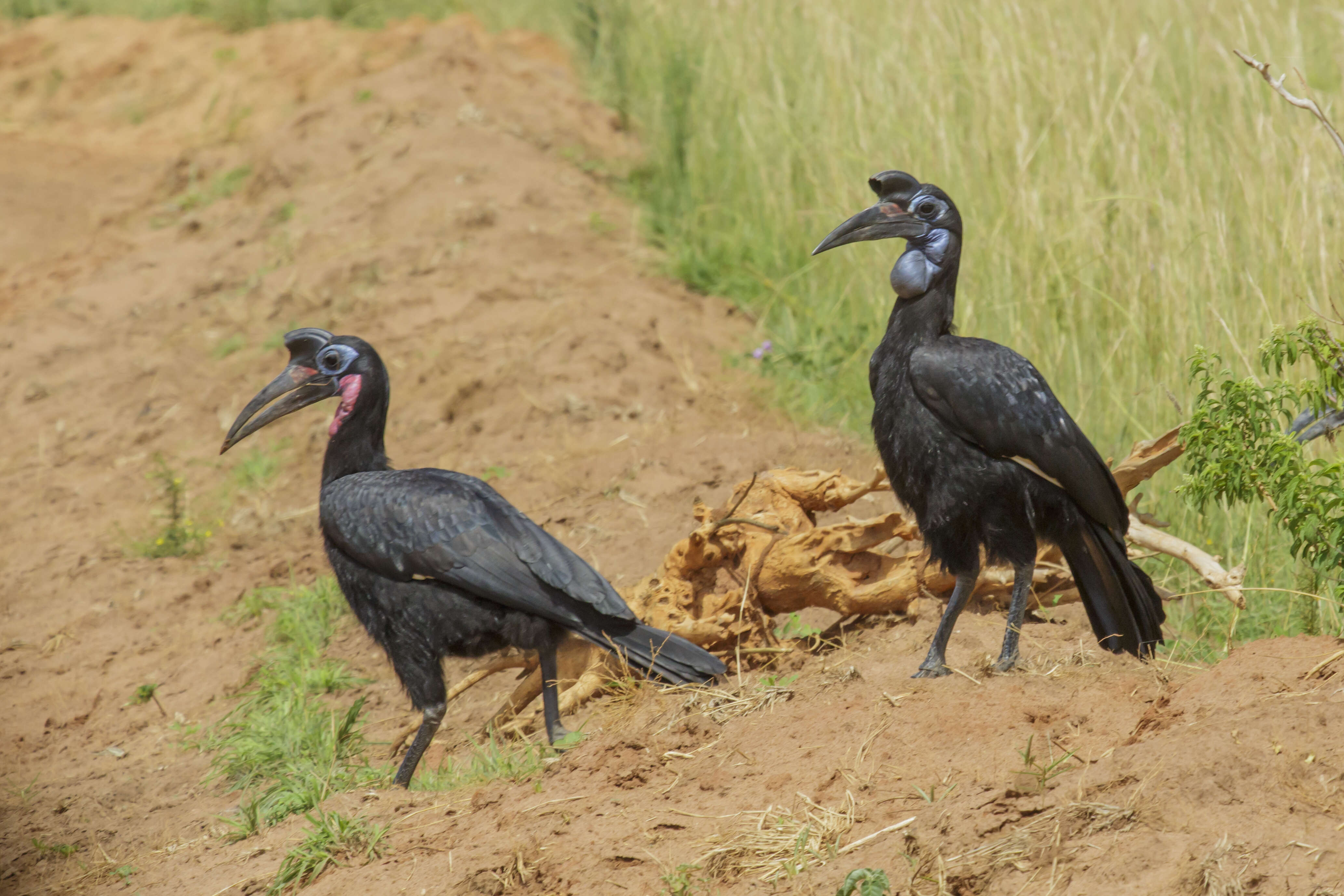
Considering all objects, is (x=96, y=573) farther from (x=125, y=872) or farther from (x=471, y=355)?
(x=125, y=872)

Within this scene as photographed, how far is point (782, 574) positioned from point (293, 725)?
193 centimetres

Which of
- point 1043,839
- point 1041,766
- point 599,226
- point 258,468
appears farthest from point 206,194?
point 1043,839

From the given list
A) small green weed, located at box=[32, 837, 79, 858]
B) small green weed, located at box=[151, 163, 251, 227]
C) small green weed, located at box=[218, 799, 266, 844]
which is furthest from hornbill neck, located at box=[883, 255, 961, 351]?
small green weed, located at box=[151, 163, 251, 227]

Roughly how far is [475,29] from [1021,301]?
9091mm

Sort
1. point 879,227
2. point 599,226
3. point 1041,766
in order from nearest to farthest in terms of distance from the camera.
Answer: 1. point 1041,766
2. point 879,227
3. point 599,226

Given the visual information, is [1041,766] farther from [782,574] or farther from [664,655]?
[782,574]

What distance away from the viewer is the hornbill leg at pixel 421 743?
4.14 m

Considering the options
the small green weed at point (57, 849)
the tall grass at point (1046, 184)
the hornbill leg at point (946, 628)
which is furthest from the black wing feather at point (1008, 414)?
the small green weed at point (57, 849)

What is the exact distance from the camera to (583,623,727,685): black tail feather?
13.6ft

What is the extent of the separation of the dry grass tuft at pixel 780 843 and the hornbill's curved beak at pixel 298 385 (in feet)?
8.02

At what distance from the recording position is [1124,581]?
4.05 metres

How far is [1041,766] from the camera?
10.1 feet

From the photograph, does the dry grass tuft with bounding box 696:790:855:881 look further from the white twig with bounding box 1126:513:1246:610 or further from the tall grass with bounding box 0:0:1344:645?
the tall grass with bounding box 0:0:1344:645

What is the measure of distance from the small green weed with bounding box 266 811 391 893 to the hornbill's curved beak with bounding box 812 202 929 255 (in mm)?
2223
